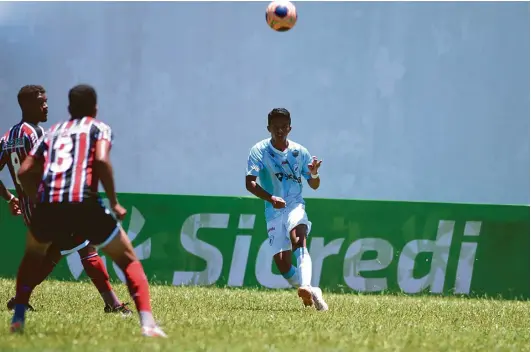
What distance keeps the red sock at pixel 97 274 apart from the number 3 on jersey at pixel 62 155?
7.70 feet

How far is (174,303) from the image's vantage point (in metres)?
9.84

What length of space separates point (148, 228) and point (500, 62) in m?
7.94

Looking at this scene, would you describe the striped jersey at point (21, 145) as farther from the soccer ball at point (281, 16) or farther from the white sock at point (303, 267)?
the soccer ball at point (281, 16)

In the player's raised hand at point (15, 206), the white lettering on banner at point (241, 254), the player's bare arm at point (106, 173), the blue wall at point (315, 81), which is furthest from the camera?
the blue wall at point (315, 81)

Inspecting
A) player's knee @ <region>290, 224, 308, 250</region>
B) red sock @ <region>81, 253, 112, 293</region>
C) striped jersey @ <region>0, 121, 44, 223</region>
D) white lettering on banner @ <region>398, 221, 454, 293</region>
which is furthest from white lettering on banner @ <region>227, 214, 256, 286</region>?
striped jersey @ <region>0, 121, 44, 223</region>

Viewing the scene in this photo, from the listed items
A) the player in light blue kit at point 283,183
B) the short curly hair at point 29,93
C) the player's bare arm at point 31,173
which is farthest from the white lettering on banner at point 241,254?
the player's bare arm at point 31,173

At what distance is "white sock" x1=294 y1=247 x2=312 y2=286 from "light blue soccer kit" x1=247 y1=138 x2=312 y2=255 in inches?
9.9

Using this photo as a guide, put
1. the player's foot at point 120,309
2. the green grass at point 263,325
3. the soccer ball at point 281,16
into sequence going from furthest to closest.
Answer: the soccer ball at point 281,16 → the player's foot at point 120,309 → the green grass at point 263,325

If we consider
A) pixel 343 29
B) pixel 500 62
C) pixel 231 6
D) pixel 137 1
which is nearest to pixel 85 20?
pixel 137 1

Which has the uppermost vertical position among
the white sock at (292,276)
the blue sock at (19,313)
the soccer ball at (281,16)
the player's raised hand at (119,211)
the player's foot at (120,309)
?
the soccer ball at (281,16)

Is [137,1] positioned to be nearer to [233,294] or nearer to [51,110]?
[51,110]

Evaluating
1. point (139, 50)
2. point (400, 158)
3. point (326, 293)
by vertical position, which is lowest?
point (326, 293)

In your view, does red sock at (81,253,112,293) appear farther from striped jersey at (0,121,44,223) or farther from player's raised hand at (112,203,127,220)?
player's raised hand at (112,203,127,220)

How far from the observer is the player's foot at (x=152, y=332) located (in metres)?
6.45
